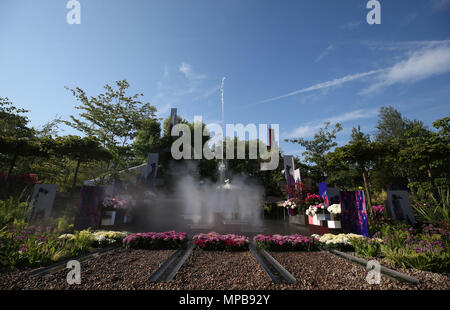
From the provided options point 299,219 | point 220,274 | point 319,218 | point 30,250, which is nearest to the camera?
point 220,274

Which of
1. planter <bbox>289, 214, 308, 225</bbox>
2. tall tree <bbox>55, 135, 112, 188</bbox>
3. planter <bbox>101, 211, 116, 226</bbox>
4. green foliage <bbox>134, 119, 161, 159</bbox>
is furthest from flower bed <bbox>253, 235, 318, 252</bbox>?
green foliage <bbox>134, 119, 161, 159</bbox>

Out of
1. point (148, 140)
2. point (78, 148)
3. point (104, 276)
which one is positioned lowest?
point (104, 276)

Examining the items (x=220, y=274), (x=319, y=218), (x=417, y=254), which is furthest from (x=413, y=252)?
(x=220, y=274)

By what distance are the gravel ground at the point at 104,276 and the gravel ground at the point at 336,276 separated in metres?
2.23

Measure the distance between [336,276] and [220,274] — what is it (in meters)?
1.85

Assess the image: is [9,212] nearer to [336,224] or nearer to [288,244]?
[288,244]

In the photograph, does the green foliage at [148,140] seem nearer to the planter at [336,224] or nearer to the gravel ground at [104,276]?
the gravel ground at [104,276]

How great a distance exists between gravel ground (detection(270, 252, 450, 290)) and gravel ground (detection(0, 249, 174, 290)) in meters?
2.23

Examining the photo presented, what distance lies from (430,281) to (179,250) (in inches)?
183

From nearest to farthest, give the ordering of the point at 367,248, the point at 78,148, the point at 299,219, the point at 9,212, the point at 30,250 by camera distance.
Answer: the point at 30,250 → the point at 367,248 → the point at 9,212 → the point at 299,219 → the point at 78,148

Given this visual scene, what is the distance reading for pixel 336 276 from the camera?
123 inches

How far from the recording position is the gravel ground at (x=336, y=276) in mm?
2689
